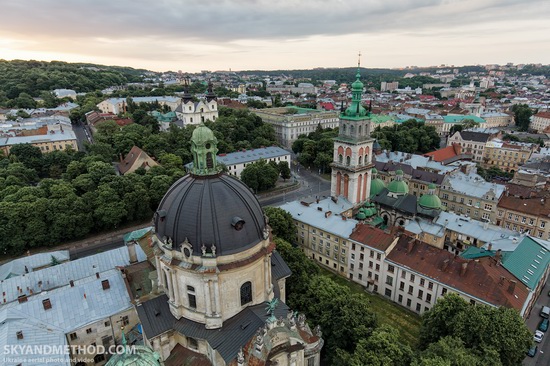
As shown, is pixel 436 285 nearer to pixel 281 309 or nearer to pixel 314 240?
pixel 314 240

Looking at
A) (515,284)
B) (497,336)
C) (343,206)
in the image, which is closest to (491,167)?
(343,206)

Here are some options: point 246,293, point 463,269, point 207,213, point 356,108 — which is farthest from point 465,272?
point 207,213

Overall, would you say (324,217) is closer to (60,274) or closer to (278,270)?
(278,270)

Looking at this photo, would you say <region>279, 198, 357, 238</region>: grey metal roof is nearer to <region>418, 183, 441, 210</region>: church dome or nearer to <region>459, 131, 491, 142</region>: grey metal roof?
<region>418, 183, 441, 210</region>: church dome

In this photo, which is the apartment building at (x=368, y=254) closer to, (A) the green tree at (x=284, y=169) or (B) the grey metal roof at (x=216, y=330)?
(B) the grey metal roof at (x=216, y=330)

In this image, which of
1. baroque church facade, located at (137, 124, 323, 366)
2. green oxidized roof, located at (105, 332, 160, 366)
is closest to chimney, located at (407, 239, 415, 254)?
baroque church facade, located at (137, 124, 323, 366)

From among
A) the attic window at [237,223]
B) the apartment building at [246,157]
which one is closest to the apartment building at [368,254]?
the attic window at [237,223]

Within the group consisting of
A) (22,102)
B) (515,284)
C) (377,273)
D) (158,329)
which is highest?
(22,102)
